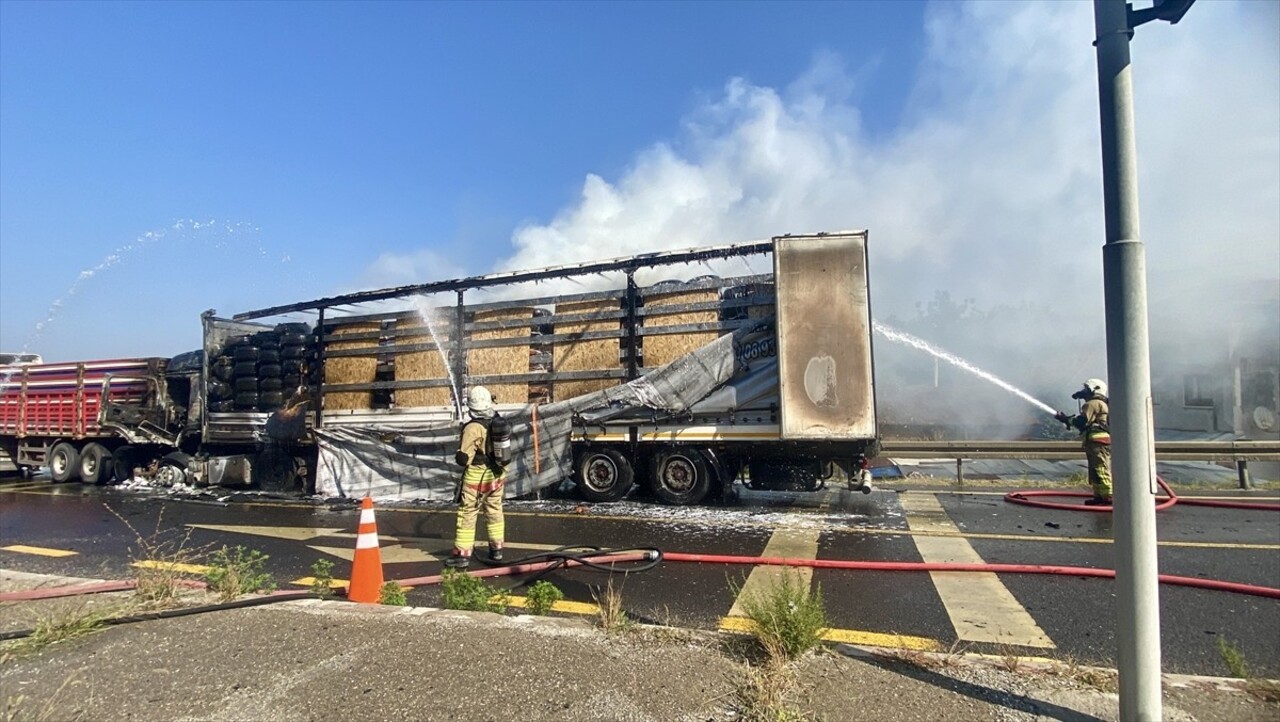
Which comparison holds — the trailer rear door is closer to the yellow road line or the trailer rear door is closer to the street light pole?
the yellow road line

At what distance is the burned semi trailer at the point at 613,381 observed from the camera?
8.38 metres

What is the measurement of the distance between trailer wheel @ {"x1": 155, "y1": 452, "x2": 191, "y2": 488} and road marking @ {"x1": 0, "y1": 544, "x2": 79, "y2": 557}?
5.15 metres

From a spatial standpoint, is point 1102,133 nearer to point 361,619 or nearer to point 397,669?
point 397,669

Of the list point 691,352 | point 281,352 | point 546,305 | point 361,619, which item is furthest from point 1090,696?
point 281,352

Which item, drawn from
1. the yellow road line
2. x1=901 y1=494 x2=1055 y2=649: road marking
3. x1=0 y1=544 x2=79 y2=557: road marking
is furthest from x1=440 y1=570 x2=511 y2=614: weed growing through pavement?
x1=0 y1=544 x2=79 y2=557: road marking

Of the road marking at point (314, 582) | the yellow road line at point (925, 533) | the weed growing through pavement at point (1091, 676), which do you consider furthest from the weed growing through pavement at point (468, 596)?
the weed growing through pavement at point (1091, 676)

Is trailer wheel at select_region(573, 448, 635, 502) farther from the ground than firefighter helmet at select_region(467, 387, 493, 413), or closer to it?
closer to it

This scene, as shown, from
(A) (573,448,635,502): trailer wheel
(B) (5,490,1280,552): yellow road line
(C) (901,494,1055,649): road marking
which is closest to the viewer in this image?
(C) (901,494,1055,649): road marking

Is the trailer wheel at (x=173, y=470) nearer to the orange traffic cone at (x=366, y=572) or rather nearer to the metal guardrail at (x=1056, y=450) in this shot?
the orange traffic cone at (x=366, y=572)

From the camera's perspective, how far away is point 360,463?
1100 centimetres

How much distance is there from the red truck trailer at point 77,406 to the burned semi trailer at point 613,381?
12.1ft

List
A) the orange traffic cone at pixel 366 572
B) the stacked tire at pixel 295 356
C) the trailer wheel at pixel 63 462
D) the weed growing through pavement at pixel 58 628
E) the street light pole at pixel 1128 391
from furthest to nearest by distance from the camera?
the trailer wheel at pixel 63 462 < the stacked tire at pixel 295 356 < the orange traffic cone at pixel 366 572 < the weed growing through pavement at pixel 58 628 < the street light pole at pixel 1128 391

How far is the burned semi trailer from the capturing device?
8.38 m

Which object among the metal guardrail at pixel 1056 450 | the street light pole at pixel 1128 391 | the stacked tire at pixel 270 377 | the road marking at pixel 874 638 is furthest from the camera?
the stacked tire at pixel 270 377
